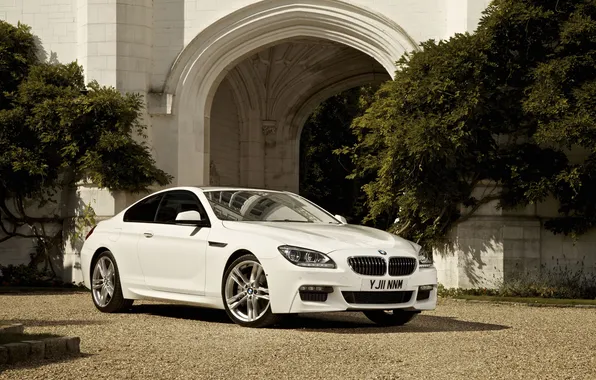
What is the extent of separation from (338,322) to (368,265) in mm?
1282

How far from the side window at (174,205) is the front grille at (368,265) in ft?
7.16

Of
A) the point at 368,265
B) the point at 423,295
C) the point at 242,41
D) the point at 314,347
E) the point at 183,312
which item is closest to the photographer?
the point at 314,347

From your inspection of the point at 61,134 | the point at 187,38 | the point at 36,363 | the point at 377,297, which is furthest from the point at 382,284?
the point at 187,38

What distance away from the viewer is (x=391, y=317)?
36.9 feet

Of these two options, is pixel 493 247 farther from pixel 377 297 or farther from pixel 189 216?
pixel 189 216

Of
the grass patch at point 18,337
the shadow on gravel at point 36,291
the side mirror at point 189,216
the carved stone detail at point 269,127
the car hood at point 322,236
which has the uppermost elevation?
the carved stone detail at point 269,127

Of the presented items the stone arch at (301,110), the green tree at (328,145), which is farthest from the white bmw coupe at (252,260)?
the green tree at (328,145)

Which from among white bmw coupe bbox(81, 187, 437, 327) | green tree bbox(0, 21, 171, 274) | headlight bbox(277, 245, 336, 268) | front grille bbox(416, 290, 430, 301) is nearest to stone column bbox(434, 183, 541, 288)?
green tree bbox(0, 21, 171, 274)

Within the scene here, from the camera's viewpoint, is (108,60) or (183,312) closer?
(183,312)

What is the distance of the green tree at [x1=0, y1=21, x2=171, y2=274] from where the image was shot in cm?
1931

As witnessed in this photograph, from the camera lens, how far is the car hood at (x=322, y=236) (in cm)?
1038

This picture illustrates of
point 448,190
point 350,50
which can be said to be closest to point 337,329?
point 448,190

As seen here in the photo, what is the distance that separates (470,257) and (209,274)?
8.21 m

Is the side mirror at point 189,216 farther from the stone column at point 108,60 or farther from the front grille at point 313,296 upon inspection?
the stone column at point 108,60
